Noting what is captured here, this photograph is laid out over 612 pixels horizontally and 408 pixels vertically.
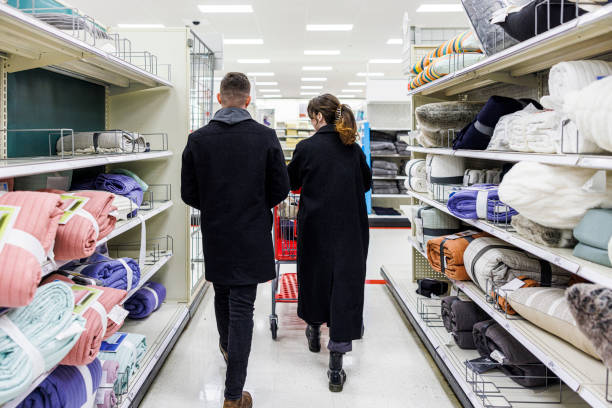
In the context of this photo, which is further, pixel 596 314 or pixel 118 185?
pixel 118 185

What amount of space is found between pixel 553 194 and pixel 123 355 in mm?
2067

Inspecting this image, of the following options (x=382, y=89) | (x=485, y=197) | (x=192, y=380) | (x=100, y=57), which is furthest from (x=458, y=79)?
(x=382, y=89)

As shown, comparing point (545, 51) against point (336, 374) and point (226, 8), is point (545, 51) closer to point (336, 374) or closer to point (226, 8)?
point (336, 374)

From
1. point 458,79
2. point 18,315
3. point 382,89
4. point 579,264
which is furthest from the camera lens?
point 382,89

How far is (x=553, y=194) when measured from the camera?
5.89ft

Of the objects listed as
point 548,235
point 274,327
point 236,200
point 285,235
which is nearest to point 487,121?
point 548,235

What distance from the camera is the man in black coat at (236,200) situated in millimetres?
A: 2363

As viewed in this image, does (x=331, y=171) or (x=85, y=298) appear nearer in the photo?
(x=85, y=298)

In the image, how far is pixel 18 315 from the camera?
146cm

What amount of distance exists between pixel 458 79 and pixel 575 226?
5.24 feet

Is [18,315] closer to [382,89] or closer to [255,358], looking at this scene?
[255,358]

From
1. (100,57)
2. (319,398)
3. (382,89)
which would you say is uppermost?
(382,89)

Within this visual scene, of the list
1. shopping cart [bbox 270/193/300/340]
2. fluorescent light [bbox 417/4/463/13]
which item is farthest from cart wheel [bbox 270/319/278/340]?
fluorescent light [bbox 417/4/463/13]

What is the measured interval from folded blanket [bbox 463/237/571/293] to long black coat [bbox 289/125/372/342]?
64 cm
